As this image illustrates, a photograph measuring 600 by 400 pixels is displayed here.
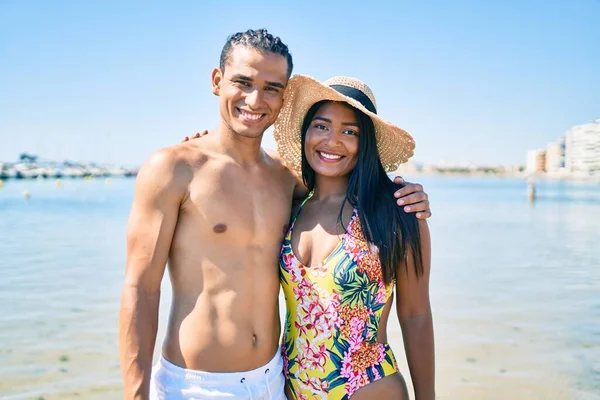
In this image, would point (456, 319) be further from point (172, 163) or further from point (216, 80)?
point (172, 163)

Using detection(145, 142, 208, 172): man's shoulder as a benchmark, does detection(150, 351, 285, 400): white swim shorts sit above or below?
below

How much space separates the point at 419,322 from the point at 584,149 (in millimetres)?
116810

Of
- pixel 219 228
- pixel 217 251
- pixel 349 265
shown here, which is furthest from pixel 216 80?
pixel 349 265

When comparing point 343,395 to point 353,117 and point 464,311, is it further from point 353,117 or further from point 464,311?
point 464,311

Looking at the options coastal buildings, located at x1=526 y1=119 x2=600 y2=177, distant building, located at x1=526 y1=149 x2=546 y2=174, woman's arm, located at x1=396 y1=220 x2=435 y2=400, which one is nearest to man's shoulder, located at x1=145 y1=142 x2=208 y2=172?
woman's arm, located at x1=396 y1=220 x2=435 y2=400

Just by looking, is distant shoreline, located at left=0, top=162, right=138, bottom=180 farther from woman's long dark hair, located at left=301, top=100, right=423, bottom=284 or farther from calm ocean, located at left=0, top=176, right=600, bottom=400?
woman's long dark hair, located at left=301, top=100, right=423, bottom=284

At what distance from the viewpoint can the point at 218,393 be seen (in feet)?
8.28

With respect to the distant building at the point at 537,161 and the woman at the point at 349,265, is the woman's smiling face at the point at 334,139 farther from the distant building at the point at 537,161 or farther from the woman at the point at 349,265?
the distant building at the point at 537,161

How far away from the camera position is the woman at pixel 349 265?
8.63ft

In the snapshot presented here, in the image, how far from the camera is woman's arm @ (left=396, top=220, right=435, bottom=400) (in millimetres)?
2760

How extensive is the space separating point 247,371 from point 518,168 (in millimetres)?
145640

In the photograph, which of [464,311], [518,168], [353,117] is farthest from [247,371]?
[518,168]

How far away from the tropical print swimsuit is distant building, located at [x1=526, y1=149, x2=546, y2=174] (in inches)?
5562

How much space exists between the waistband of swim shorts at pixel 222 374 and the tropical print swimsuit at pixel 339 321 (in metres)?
0.16
